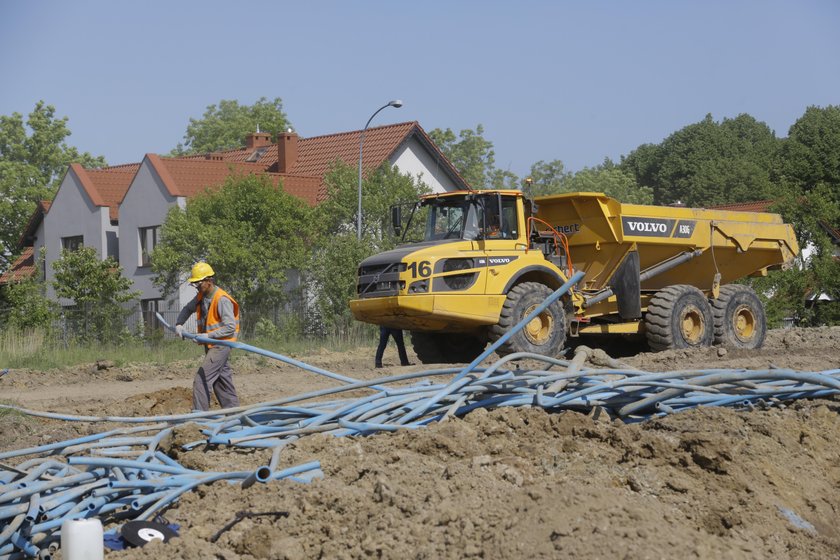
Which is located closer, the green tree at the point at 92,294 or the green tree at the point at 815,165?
the green tree at the point at 92,294

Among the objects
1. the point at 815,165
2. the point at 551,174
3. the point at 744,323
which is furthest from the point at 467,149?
the point at 744,323

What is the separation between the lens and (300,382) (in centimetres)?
1625

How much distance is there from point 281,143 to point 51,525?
3566 cm

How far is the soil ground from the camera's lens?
16.8 ft

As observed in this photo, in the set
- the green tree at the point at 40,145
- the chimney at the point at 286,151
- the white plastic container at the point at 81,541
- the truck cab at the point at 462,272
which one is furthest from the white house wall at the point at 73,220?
the white plastic container at the point at 81,541

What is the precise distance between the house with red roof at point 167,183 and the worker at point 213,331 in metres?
23.6

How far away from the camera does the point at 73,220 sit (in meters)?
41.1

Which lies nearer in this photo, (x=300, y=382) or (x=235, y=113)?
(x=300, y=382)

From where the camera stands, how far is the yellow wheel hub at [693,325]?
663 inches

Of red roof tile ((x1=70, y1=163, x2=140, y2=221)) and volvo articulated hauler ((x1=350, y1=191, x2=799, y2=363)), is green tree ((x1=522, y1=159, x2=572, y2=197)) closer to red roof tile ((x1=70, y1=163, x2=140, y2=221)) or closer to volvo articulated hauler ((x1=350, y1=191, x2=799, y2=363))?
red roof tile ((x1=70, y1=163, x2=140, y2=221))

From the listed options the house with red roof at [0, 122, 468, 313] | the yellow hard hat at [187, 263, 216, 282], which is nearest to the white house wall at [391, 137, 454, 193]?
the house with red roof at [0, 122, 468, 313]

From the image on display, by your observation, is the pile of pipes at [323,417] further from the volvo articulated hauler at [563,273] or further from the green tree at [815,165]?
the green tree at [815,165]

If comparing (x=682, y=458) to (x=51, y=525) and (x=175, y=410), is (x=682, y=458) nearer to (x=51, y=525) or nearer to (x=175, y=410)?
(x=51, y=525)

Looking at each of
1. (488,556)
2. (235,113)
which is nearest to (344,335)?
(488,556)
